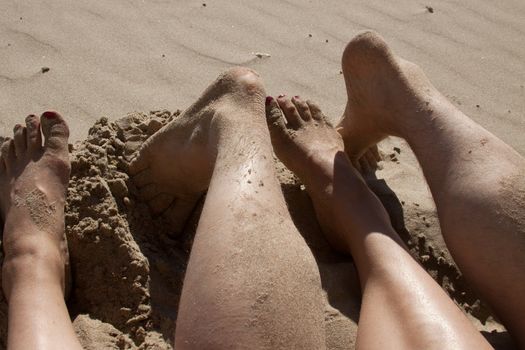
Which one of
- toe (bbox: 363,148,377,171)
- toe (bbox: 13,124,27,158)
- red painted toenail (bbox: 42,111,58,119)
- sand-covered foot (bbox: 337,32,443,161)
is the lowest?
toe (bbox: 13,124,27,158)

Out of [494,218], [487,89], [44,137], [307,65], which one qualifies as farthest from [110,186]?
[487,89]

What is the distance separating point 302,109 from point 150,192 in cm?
60

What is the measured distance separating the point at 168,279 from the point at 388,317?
0.64m

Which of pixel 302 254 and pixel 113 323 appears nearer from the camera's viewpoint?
pixel 302 254

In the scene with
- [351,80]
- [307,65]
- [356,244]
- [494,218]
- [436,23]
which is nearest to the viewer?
[494,218]

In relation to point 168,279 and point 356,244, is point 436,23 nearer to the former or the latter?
point 356,244

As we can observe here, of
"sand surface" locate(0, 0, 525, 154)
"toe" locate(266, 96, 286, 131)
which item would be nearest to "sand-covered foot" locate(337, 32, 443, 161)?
"toe" locate(266, 96, 286, 131)

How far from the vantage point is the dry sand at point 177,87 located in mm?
1892

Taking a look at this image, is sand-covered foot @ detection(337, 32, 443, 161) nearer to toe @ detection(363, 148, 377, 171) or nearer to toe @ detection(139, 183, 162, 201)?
toe @ detection(363, 148, 377, 171)

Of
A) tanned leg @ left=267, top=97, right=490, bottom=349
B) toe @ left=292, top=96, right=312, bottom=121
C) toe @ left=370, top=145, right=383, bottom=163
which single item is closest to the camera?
tanned leg @ left=267, top=97, right=490, bottom=349

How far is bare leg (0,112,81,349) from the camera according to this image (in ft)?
5.21

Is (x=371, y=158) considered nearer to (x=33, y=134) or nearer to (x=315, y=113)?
(x=315, y=113)

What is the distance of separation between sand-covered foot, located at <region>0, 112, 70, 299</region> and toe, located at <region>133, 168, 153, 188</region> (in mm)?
211

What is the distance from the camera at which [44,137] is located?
6.81 ft
